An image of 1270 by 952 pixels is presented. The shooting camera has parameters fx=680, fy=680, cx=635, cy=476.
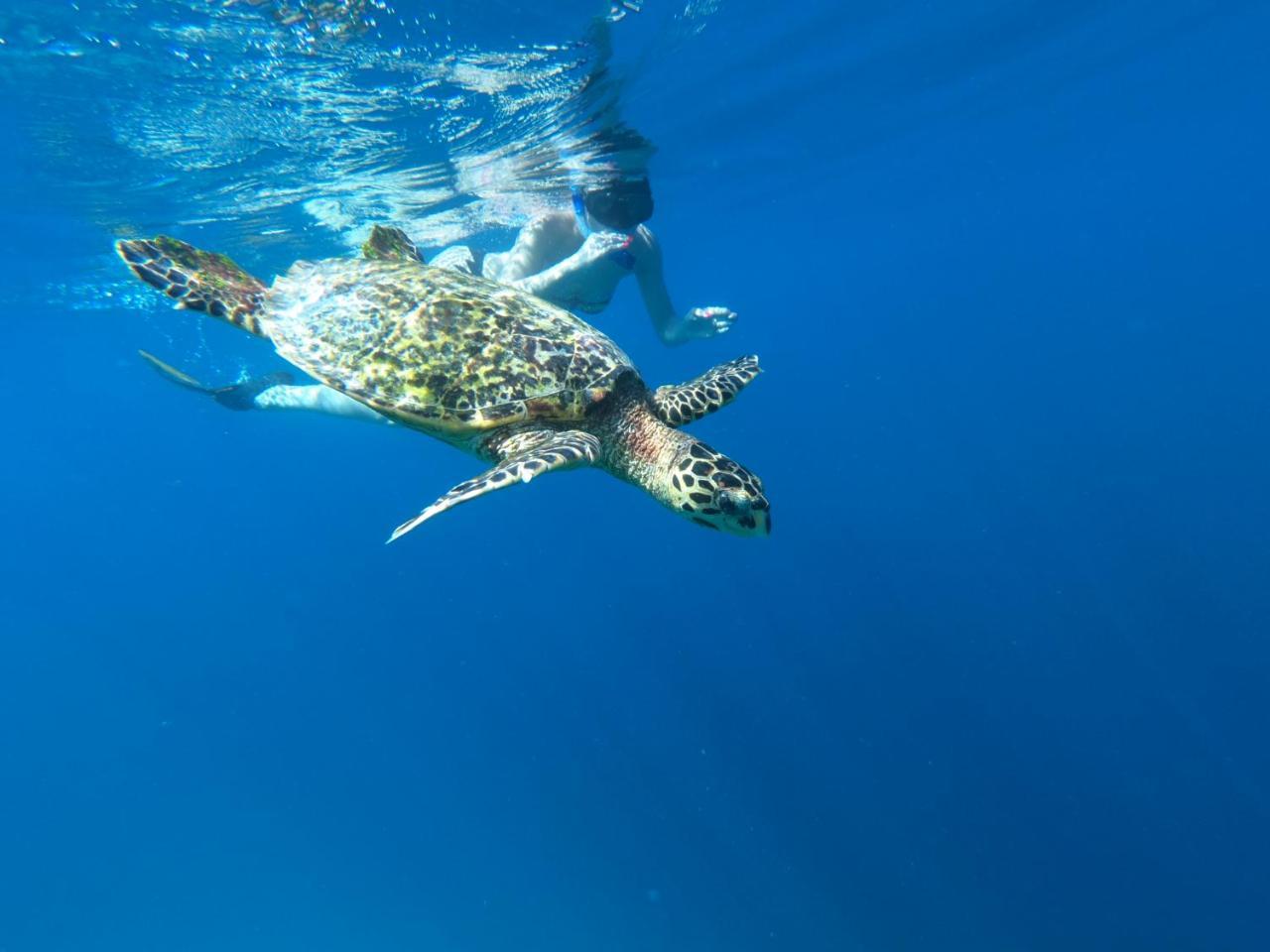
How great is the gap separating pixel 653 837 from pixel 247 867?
49.7 ft

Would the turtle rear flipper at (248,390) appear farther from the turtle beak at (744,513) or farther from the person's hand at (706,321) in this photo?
the turtle beak at (744,513)

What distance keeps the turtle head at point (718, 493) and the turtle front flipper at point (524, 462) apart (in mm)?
643

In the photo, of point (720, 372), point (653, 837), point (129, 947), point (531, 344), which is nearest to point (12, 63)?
point (531, 344)

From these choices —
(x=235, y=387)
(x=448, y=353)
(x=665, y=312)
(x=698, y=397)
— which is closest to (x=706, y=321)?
(x=665, y=312)

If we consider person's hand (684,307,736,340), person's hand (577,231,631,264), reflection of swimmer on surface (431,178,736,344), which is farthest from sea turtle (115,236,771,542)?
person's hand (684,307,736,340)

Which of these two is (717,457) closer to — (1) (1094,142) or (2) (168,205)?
(2) (168,205)

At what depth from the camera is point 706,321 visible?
1158 centimetres

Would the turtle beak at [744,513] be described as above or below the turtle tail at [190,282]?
below

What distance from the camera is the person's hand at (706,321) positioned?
11109 mm

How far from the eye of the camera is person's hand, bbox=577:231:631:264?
1084 centimetres

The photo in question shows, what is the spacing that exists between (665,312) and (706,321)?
1.79 meters

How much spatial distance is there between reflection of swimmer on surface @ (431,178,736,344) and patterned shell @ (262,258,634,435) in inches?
169

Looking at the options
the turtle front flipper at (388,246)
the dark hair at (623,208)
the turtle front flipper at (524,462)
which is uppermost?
the turtle front flipper at (388,246)

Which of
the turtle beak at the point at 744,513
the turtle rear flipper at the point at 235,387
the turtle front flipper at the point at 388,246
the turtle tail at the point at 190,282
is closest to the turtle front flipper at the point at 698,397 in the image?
the turtle beak at the point at 744,513
